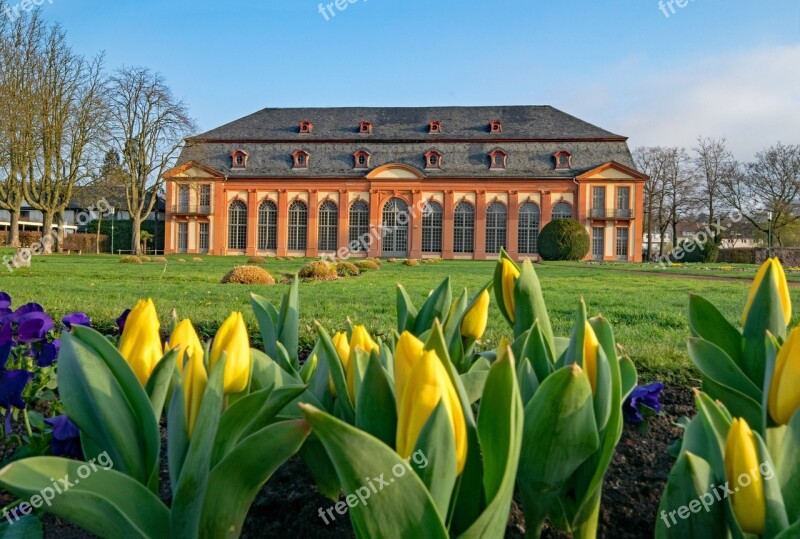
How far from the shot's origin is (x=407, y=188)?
136ft

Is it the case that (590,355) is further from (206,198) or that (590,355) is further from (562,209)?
(206,198)

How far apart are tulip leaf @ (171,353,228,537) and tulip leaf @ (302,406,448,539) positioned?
0.23 metres

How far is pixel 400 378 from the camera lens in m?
0.76

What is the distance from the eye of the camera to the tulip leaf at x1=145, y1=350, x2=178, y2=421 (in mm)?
925

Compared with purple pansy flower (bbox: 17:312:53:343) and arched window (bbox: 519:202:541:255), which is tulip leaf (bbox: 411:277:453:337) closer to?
purple pansy flower (bbox: 17:312:53:343)

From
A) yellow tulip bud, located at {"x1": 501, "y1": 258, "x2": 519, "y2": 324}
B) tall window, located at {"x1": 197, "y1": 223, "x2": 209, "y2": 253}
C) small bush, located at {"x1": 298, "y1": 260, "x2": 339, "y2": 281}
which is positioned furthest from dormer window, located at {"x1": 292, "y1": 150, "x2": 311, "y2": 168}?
yellow tulip bud, located at {"x1": 501, "y1": 258, "x2": 519, "y2": 324}

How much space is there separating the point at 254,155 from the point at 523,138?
19991 millimetres

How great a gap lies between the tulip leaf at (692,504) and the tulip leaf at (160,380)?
2.48ft

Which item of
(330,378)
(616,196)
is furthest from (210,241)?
(330,378)

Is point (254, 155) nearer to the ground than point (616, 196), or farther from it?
farther from it

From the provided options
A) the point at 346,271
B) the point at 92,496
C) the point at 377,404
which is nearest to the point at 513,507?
the point at 377,404

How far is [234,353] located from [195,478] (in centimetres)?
21

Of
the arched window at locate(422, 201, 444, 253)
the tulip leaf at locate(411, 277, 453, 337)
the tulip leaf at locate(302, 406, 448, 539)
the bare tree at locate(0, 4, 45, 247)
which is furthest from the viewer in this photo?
the arched window at locate(422, 201, 444, 253)

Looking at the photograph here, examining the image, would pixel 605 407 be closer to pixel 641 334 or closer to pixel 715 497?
pixel 715 497
